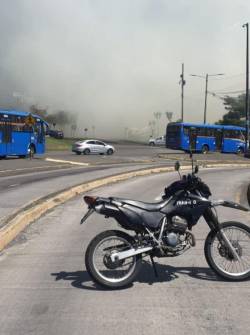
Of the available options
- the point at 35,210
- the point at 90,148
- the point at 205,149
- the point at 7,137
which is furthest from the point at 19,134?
the point at 35,210

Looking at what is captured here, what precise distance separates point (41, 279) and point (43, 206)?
6.30m

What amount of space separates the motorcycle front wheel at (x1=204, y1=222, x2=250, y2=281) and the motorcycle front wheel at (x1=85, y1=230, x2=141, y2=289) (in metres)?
0.95

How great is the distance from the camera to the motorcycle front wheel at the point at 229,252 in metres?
6.97

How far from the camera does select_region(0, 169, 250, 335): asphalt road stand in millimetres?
5246

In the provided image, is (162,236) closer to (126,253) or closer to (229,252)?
(126,253)

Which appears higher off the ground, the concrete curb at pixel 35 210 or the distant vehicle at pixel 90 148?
the distant vehicle at pixel 90 148

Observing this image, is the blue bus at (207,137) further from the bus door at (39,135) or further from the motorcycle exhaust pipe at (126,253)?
the motorcycle exhaust pipe at (126,253)

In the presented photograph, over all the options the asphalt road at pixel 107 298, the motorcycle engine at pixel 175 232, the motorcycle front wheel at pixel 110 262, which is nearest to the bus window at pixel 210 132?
the asphalt road at pixel 107 298

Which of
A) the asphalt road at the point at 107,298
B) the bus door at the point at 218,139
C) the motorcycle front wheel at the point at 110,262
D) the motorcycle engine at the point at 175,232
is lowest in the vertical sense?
the asphalt road at the point at 107,298

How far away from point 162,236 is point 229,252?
34.0 inches

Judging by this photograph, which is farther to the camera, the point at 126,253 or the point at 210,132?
the point at 210,132

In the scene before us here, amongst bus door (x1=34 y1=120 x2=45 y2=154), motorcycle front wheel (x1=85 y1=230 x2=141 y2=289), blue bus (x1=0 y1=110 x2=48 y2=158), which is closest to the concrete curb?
motorcycle front wheel (x1=85 y1=230 x2=141 y2=289)

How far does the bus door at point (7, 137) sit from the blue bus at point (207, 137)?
20698 mm

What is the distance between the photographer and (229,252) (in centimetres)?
696
